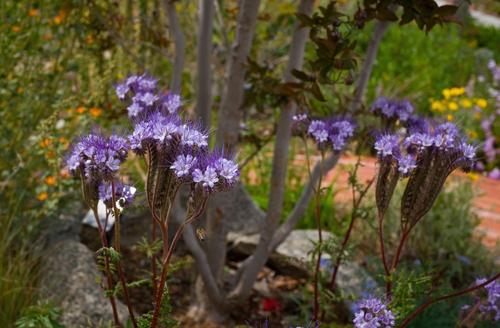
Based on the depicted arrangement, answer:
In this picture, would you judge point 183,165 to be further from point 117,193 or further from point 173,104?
point 173,104

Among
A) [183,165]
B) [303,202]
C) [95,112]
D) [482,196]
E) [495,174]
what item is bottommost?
[183,165]

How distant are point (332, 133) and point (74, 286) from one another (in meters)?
1.42

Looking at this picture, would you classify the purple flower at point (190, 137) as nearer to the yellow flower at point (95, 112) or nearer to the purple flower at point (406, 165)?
the purple flower at point (406, 165)

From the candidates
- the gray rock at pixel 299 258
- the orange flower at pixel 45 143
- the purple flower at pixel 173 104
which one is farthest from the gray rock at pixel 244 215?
the purple flower at pixel 173 104

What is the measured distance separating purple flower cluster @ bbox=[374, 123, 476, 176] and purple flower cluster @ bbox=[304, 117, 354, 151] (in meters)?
0.30

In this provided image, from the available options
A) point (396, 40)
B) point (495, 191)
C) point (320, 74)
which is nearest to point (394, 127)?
point (320, 74)

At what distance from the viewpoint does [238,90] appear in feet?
10.2

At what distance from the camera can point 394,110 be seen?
104 inches

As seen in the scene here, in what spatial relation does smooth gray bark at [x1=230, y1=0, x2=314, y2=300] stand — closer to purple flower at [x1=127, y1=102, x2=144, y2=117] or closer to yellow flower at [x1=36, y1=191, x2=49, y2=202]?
purple flower at [x1=127, y1=102, x2=144, y2=117]

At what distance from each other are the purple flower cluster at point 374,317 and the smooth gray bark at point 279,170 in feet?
4.12

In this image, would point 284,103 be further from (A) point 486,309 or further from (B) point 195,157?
(B) point 195,157

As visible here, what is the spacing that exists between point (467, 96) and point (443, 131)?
236 inches

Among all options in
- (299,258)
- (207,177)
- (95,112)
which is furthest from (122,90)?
(299,258)

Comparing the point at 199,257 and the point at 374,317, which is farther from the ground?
the point at 199,257
